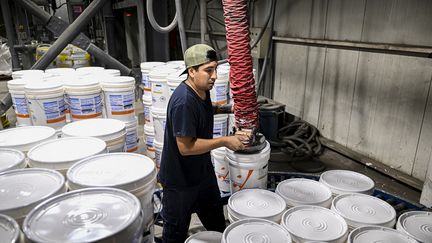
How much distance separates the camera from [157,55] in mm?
6387

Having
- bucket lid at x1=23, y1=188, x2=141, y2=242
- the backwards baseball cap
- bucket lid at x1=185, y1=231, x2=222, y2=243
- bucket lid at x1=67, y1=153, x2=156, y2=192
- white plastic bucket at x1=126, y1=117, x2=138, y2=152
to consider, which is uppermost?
the backwards baseball cap

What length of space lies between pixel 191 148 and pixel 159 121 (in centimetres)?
151

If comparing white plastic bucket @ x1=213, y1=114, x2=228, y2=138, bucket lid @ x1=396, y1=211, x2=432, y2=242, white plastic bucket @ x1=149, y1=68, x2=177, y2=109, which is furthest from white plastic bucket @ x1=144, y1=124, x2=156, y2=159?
bucket lid @ x1=396, y1=211, x2=432, y2=242

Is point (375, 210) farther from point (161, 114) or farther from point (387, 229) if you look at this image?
point (161, 114)

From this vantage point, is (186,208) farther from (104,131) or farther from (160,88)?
(160,88)

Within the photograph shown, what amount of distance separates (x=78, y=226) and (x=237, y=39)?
55.5 inches

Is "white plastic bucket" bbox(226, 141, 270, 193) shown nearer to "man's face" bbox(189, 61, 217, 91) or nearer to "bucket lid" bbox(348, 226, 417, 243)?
"man's face" bbox(189, 61, 217, 91)

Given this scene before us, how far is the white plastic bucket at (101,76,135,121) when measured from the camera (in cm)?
301

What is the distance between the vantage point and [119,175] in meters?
1.56

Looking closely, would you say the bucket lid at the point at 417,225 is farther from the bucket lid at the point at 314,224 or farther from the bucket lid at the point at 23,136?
the bucket lid at the point at 23,136

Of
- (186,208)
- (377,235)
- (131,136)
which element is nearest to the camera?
(377,235)

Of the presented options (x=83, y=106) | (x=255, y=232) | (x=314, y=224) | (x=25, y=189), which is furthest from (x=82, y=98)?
(x=314, y=224)

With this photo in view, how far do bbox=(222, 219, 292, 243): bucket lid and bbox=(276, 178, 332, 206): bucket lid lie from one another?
1.12 ft

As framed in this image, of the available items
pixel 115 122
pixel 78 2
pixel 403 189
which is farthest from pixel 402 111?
pixel 78 2
